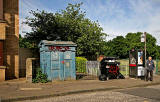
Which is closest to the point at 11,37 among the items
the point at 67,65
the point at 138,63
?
the point at 67,65

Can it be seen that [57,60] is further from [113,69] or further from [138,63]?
[138,63]

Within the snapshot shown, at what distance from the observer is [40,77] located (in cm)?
1136

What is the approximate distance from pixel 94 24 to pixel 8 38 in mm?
14232

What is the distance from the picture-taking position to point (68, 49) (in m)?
12.2

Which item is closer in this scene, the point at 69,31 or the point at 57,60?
the point at 57,60

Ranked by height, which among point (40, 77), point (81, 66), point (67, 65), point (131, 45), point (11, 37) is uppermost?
point (131, 45)

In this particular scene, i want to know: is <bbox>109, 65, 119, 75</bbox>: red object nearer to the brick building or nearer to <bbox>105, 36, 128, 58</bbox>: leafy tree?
the brick building

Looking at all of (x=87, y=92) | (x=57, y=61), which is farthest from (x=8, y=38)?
(x=87, y=92)

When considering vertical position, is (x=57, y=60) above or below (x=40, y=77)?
above

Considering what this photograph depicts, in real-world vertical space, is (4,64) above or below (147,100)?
above

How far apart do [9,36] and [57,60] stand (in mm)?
4058

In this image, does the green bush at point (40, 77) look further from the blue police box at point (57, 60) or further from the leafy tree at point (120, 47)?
the leafy tree at point (120, 47)

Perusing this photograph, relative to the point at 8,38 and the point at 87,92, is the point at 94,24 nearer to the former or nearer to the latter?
the point at 8,38

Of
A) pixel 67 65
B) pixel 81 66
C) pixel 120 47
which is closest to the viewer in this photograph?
pixel 67 65
